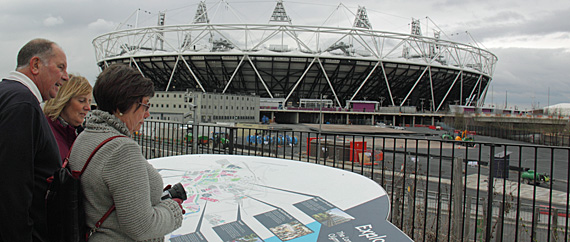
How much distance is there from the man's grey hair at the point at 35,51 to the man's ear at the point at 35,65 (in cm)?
1

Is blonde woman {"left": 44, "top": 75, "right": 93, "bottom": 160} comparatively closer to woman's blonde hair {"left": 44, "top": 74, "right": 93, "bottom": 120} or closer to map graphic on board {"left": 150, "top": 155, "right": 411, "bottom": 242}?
woman's blonde hair {"left": 44, "top": 74, "right": 93, "bottom": 120}

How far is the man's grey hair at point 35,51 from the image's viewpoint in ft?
4.70

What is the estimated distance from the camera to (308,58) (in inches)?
1455

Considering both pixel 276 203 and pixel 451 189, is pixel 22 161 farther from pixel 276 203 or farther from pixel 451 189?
pixel 451 189

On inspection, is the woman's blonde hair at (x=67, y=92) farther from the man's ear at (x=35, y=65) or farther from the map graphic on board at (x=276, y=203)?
the map graphic on board at (x=276, y=203)

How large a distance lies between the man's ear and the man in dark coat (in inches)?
2.9

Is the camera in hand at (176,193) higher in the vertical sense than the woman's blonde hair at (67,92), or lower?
lower

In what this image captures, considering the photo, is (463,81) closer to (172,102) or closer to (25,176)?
(172,102)

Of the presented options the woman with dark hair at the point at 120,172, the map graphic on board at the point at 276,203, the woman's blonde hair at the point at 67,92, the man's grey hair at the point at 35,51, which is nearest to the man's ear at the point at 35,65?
the man's grey hair at the point at 35,51

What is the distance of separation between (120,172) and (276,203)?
1.41m

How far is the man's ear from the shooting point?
1.44 meters

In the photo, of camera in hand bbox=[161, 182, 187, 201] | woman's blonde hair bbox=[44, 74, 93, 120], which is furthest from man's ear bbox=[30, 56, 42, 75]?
camera in hand bbox=[161, 182, 187, 201]

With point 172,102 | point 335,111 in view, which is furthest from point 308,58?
point 172,102

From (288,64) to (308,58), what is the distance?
2.70 m
